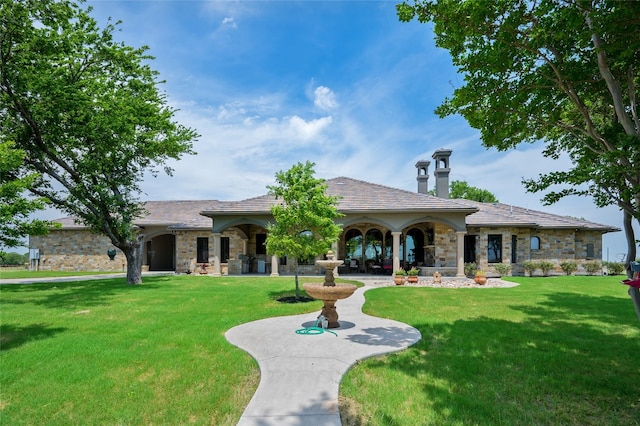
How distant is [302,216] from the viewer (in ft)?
35.6

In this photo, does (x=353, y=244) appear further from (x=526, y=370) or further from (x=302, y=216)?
(x=526, y=370)

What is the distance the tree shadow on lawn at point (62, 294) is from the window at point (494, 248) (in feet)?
62.3

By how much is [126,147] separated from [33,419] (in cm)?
1496

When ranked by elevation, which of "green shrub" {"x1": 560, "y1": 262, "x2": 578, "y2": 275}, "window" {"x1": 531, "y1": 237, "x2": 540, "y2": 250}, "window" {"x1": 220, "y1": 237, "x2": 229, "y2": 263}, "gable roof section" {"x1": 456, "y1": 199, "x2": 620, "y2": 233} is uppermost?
"gable roof section" {"x1": 456, "y1": 199, "x2": 620, "y2": 233}

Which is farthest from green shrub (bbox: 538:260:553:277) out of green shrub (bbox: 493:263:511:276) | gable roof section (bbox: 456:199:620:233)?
gable roof section (bbox: 456:199:620:233)

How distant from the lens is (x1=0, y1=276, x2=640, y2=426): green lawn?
406cm

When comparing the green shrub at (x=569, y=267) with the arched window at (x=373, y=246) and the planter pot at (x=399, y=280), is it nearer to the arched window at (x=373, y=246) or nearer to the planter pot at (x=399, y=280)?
the arched window at (x=373, y=246)

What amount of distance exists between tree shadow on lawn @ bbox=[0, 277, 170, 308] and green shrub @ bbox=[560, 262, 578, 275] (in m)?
23.3

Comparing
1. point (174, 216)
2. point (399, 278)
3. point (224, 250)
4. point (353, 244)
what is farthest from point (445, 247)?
point (174, 216)

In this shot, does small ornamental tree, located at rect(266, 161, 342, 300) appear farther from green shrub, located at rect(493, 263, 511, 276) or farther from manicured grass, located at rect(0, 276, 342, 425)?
green shrub, located at rect(493, 263, 511, 276)

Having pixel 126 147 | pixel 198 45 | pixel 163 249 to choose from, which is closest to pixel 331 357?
pixel 198 45

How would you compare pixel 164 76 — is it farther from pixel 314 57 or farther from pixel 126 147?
pixel 314 57

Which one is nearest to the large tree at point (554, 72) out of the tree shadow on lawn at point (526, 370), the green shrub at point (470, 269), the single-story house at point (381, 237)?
the tree shadow on lawn at point (526, 370)

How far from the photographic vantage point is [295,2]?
1077 centimetres
